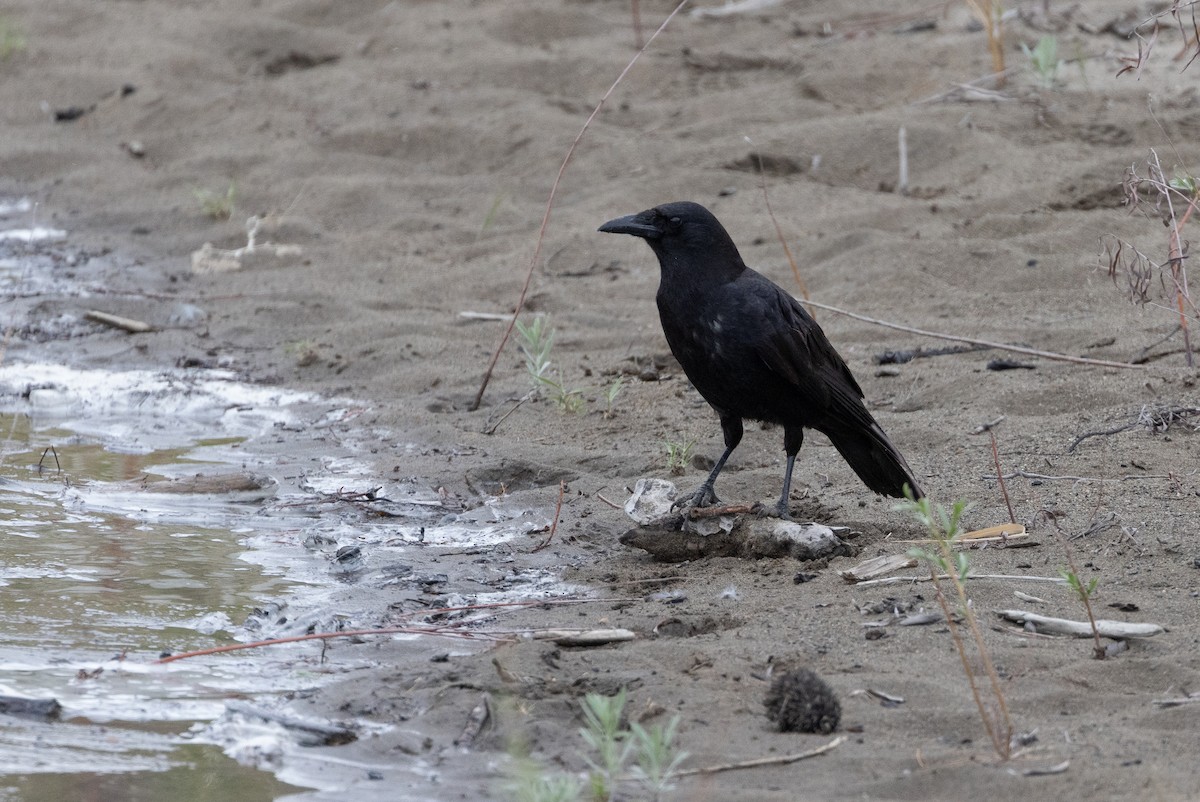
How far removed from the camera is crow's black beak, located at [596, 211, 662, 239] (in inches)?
185

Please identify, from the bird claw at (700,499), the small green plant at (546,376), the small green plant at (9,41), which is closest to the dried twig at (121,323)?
the small green plant at (546,376)

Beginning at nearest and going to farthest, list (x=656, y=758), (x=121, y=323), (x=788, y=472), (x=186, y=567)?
Answer: (x=656, y=758)
(x=186, y=567)
(x=788, y=472)
(x=121, y=323)

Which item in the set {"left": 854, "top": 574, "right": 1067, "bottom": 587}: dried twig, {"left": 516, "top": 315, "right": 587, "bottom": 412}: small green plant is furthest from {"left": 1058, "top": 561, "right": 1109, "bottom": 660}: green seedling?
{"left": 516, "top": 315, "right": 587, "bottom": 412}: small green plant

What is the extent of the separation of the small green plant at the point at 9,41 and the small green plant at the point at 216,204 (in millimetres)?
3336

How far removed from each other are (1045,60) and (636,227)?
12.9ft

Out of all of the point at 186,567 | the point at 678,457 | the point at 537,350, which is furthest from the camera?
the point at 537,350

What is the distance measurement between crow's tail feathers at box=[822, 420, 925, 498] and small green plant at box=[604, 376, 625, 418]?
1043mm

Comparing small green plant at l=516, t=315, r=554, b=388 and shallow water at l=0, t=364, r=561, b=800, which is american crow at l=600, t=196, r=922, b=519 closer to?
shallow water at l=0, t=364, r=561, b=800

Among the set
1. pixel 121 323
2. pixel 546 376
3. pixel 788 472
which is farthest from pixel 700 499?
pixel 121 323

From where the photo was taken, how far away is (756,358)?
438 cm

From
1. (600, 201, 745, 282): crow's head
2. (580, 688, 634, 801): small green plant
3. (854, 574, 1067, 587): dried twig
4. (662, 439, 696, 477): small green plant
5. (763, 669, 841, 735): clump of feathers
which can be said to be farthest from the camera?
(662, 439, 696, 477): small green plant

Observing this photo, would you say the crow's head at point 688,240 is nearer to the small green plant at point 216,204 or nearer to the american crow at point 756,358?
the american crow at point 756,358

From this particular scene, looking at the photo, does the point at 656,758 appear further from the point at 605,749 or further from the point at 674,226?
the point at 674,226

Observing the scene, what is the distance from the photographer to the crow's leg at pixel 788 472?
14.1 feet
